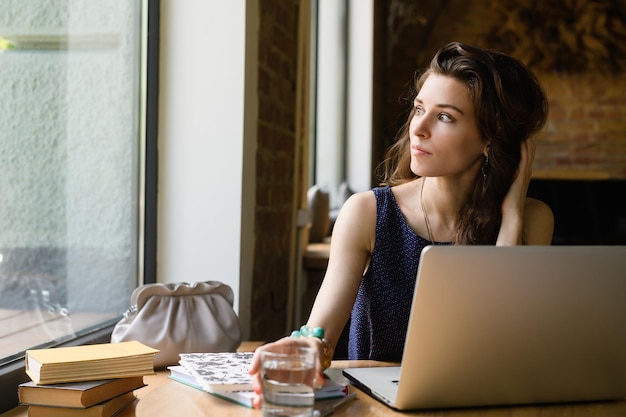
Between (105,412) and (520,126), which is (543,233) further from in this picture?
(105,412)

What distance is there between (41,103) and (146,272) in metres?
0.67

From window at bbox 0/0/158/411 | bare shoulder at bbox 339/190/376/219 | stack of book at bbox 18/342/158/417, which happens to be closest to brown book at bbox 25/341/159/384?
stack of book at bbox 18/342/158/417

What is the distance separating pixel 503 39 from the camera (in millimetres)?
5855

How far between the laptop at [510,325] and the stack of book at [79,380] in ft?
1.44

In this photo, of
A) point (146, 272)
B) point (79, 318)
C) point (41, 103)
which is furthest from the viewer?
point (146, 272)

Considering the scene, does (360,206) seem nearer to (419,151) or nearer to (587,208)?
(419,151)

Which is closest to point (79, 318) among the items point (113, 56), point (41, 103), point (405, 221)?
point (41, 103)

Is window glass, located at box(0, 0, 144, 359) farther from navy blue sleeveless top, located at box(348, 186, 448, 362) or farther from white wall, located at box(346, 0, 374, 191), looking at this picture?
white wall, located at box(346, 0, 374, 191)

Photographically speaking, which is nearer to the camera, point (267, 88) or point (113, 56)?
point (113, 56)

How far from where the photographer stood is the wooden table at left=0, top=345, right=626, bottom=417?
118 cm

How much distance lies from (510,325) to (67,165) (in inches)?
48.4

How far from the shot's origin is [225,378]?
127cm

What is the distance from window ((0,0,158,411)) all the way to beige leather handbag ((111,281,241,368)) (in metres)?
0.22

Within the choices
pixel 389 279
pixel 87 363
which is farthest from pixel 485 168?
pixel 87 363
